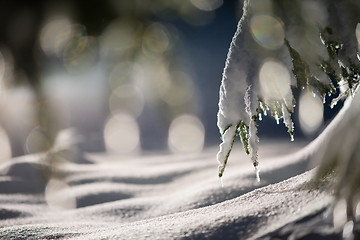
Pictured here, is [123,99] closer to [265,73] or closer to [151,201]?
[265,73]

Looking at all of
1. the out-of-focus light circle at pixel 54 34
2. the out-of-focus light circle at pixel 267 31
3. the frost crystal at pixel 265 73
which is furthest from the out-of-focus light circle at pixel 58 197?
the out-of-focus light circle at pixel 54 34

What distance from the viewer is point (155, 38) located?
1508mm

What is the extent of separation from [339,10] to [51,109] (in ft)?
4.24

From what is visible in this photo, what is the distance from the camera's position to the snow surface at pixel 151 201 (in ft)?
6.86

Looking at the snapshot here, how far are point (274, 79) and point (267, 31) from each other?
0.69ft

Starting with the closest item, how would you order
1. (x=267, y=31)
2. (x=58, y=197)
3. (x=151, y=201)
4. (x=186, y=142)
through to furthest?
(x=267, y=31), (x=151, y=201), (x=58, y=197), (x=186, y=142)

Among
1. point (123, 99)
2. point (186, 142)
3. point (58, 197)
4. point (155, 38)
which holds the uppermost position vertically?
point (155, 38)

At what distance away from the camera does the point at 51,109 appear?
4.56 feet

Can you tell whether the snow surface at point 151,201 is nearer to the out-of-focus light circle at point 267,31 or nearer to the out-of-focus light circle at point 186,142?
the out-of-focus light circle at point 267,31

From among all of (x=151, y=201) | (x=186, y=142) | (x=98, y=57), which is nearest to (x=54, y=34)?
(x=98, y=57)

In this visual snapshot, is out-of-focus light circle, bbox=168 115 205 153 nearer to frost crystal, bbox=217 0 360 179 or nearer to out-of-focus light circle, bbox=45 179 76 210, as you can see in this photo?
out-of-focus light circle, bbox=45 179 76 210

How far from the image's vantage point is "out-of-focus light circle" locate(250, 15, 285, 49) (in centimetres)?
178

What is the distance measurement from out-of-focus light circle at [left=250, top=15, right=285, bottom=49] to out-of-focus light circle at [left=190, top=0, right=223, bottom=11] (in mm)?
380

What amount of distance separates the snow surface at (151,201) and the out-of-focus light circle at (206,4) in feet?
2.55
